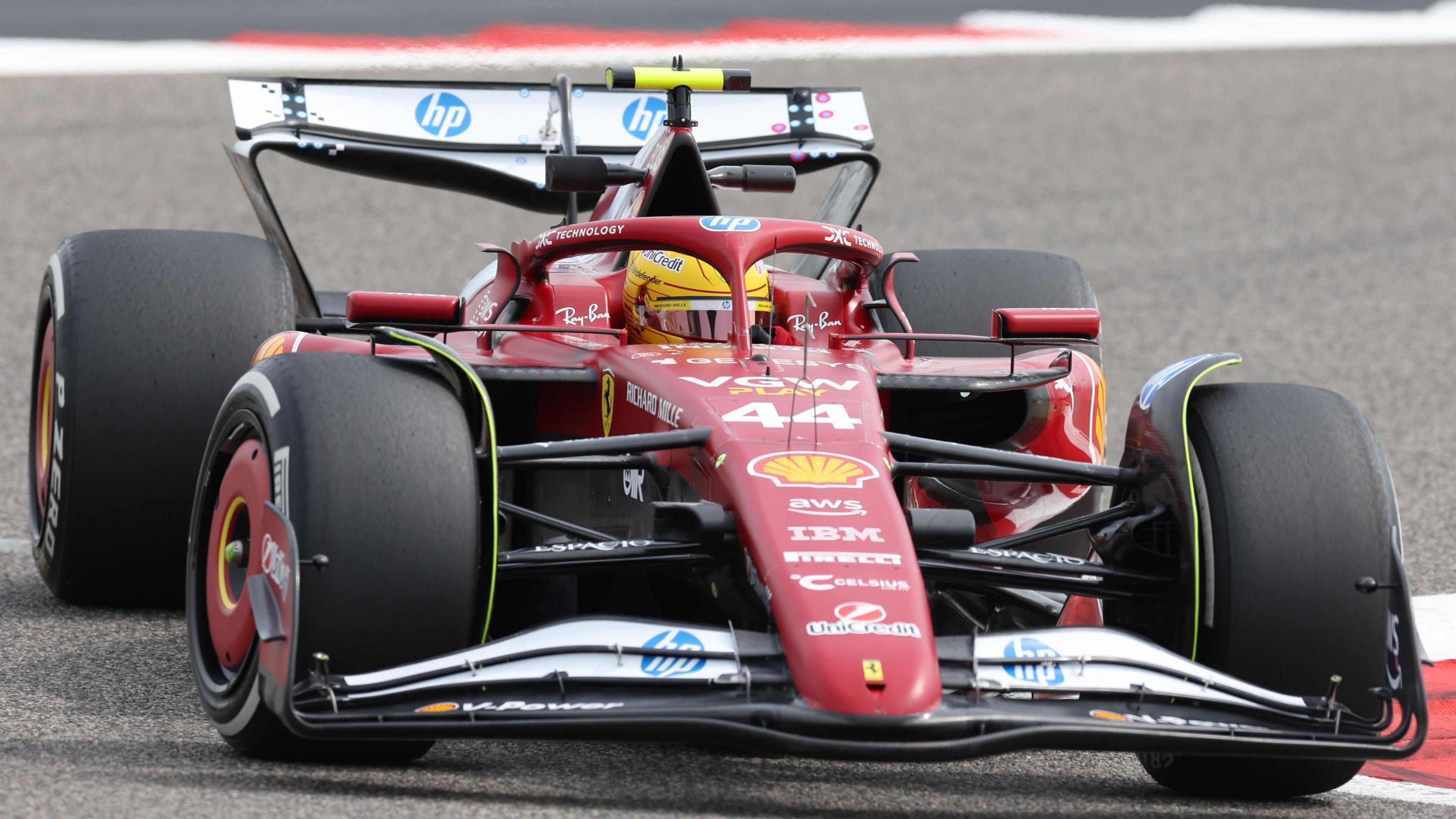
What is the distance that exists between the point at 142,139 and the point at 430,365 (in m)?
14.0

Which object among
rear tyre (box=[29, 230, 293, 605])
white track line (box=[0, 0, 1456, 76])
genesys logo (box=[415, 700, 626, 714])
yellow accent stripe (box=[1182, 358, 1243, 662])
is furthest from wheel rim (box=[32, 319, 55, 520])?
white track line (box=[0, 0, 1456, 76])

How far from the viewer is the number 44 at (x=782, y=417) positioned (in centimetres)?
485

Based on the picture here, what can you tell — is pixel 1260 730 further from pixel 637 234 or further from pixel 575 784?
pixel 637 234

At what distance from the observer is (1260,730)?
168 inches

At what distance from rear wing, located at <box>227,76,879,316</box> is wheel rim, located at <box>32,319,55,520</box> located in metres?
0.96

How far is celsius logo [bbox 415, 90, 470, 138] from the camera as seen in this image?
313 inches

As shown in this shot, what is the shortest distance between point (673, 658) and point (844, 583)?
1.28 feet

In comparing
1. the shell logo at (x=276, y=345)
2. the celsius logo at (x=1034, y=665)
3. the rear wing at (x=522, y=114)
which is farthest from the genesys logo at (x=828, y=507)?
the rear wing at (x=522, y=114)

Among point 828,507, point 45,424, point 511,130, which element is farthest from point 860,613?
point 511,130

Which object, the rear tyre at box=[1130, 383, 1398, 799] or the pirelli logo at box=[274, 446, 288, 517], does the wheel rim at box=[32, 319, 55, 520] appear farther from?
the rear tyre at box=[1130, 383, 1398, 799]

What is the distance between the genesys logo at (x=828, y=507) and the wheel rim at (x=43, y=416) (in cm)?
316

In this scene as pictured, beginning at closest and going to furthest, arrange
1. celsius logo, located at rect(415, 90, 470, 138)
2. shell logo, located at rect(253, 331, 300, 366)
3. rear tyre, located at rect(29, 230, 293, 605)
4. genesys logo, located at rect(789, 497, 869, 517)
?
genesys logo, located at rect(789, 497, 869, 517)
shell logo, located at rect(253, 331, 300, 366)
rear tyre, located at rect(29, 230, 293, 605)
celsius logo, located at rect(415, 90, 470, 138)

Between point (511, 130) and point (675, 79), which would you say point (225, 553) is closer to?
point (675, 79)

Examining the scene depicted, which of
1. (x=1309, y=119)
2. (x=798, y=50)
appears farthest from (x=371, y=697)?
(x=1309, y=119)
